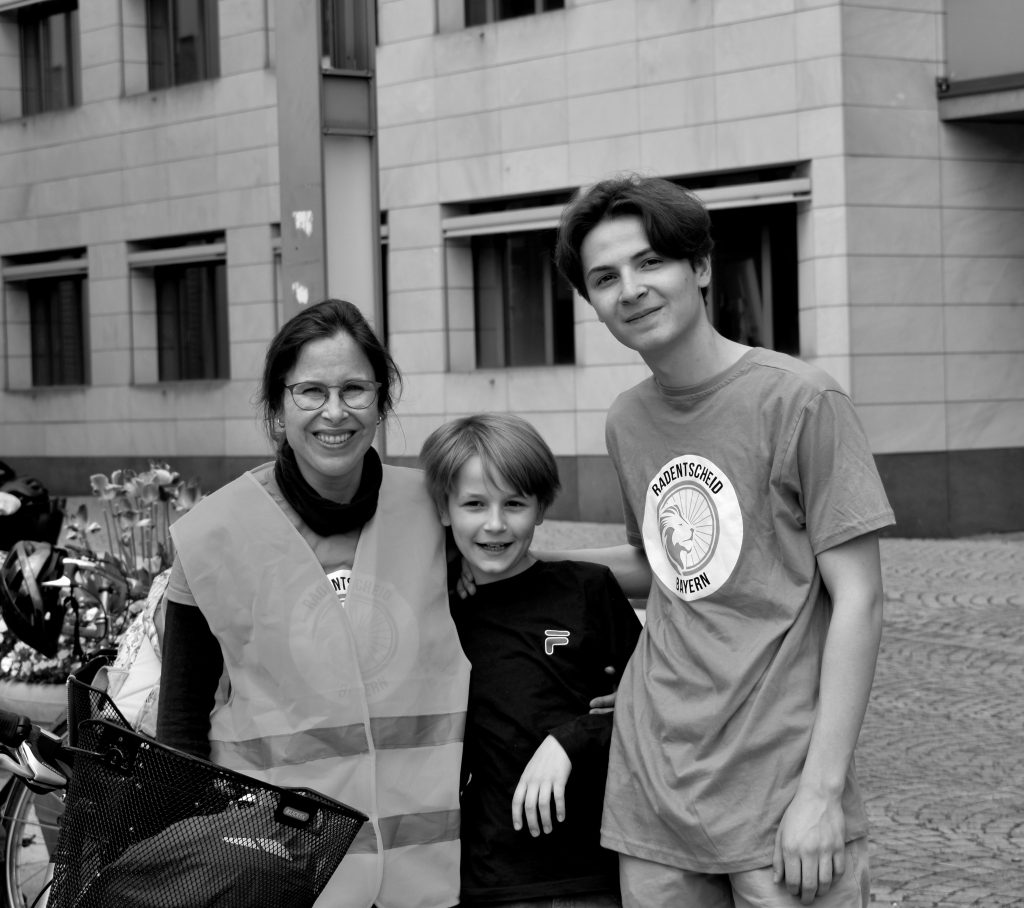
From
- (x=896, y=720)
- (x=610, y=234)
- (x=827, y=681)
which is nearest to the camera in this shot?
(x=827, y=681)

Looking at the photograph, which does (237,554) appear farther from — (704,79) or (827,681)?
(704,79)

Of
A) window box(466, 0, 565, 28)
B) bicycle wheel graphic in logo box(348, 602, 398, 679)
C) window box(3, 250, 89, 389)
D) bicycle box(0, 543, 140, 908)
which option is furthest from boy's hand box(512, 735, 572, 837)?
window box(3, 250, 89, 389)

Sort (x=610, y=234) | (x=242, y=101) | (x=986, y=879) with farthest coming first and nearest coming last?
(x=242, y=101) < (x=986, y=879) < (x=610, y=234)

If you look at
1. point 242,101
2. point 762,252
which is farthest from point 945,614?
point 242,101

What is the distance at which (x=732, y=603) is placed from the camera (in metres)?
2.53

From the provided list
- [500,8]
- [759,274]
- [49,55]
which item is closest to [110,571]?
[759,274]

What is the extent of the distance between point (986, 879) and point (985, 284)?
11.6 metres

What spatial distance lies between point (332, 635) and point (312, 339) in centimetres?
53

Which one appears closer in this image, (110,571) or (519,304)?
(110,571)

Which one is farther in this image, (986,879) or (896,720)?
(896,720)

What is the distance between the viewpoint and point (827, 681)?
2.43m

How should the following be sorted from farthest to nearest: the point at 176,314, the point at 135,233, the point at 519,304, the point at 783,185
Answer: the point at 176,314 → the point at 135,233 → the point at 519,304 → the point at 783,185

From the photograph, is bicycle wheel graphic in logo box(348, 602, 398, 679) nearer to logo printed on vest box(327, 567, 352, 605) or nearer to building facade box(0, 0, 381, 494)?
logo printed on vest box(327, 567, 352, 605)

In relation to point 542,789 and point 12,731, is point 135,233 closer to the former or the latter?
point 12,731
